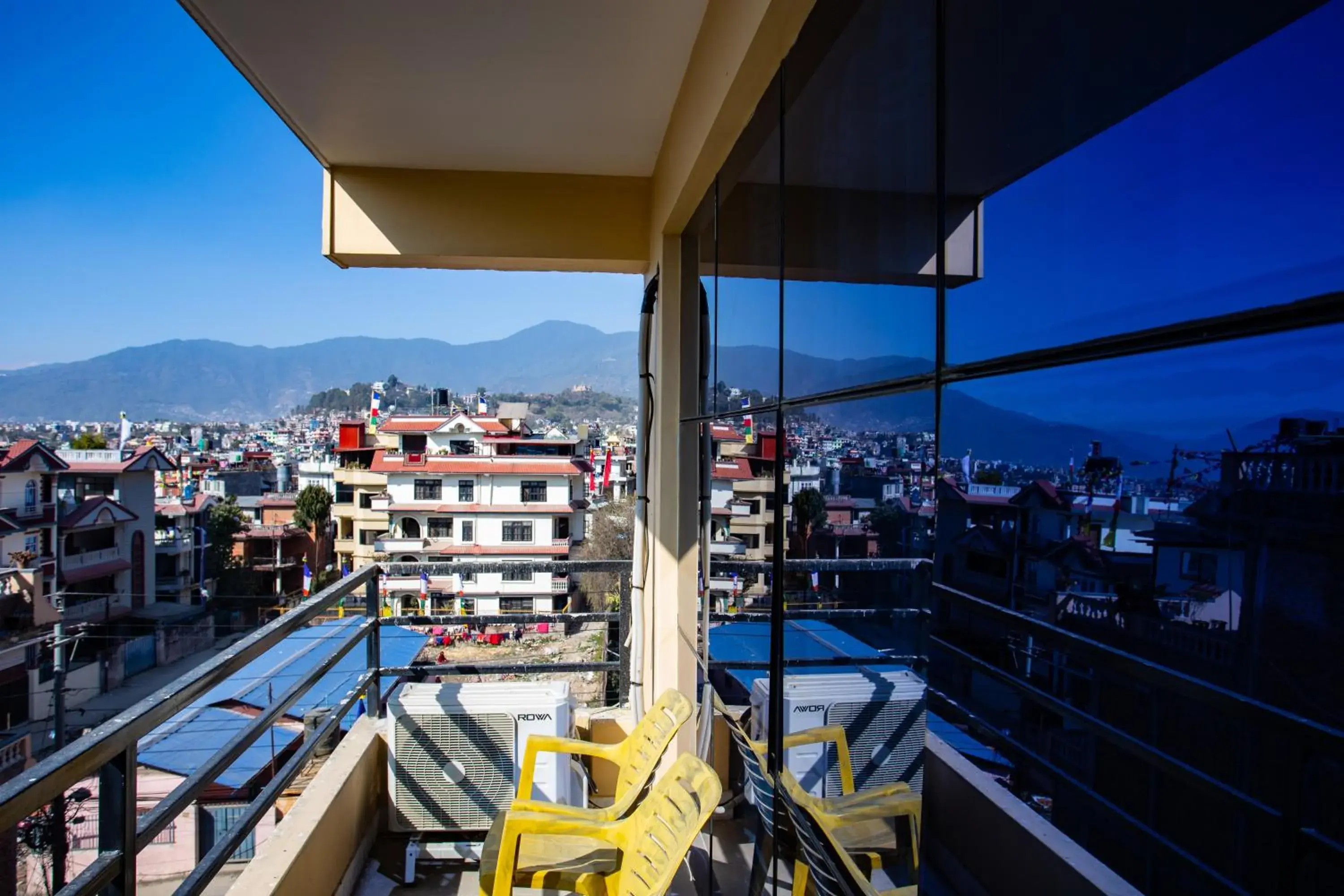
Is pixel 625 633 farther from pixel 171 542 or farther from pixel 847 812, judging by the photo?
pixel 171 542

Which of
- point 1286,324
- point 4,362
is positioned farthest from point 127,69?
point 1286,324

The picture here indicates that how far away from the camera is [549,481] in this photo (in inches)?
566

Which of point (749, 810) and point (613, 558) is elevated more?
point (613, 558)

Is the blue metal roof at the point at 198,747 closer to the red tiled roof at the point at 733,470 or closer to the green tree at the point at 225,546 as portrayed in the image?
the red tiled roof at the point at 733,470

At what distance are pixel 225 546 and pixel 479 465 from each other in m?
7.59

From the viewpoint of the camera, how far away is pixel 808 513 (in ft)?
4.09

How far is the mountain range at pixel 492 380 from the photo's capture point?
0.60 metres

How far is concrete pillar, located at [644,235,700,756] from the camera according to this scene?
2.42 meters

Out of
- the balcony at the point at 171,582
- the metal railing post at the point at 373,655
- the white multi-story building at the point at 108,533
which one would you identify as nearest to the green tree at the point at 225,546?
the balcony at the point at 171,582

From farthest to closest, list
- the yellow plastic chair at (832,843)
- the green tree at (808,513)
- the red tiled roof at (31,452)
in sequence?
the red tiled roof at (31,452), the green tree at (808,513), the yellow plastic chair at (832,843)

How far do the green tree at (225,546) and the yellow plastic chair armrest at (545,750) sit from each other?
1399 centimetres

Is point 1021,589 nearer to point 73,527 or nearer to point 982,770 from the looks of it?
point 982,770

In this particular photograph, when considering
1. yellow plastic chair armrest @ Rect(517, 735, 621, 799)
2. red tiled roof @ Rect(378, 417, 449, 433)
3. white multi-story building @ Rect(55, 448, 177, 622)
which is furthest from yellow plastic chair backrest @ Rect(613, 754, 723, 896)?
red tiled roof @ Rect(378, 417, 449, 433)

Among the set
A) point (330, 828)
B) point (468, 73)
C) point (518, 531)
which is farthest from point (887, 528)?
point (518, 531)
